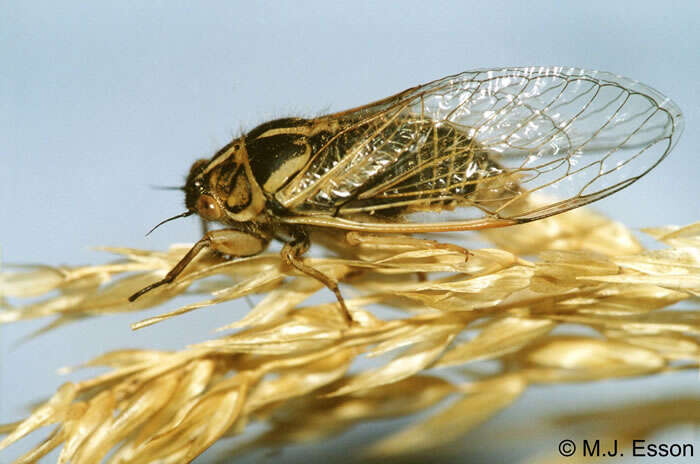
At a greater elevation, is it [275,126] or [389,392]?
[275,126]

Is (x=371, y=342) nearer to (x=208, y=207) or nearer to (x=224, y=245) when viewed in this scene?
(x=224, y=245)

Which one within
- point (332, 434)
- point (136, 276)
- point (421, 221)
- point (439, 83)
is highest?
point (439, 83)

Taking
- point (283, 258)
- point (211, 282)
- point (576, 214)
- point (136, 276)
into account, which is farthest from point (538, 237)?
point (136, 276)

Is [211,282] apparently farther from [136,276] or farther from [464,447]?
[464,447]

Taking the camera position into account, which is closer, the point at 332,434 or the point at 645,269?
the point at 645,269

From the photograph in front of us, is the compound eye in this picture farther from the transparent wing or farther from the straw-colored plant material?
the straw-colored plant material

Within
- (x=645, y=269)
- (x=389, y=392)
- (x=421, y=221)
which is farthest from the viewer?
(x=421, y=221)

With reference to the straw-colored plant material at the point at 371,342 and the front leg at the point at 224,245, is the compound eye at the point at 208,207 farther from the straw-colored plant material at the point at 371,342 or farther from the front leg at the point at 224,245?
the straw-colored plant material at the point at 371,342

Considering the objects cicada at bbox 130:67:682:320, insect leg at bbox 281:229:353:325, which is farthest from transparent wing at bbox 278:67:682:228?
insect leg at bbox 281:229:353:325

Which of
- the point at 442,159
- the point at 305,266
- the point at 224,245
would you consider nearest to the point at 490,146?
the point at 442,159
